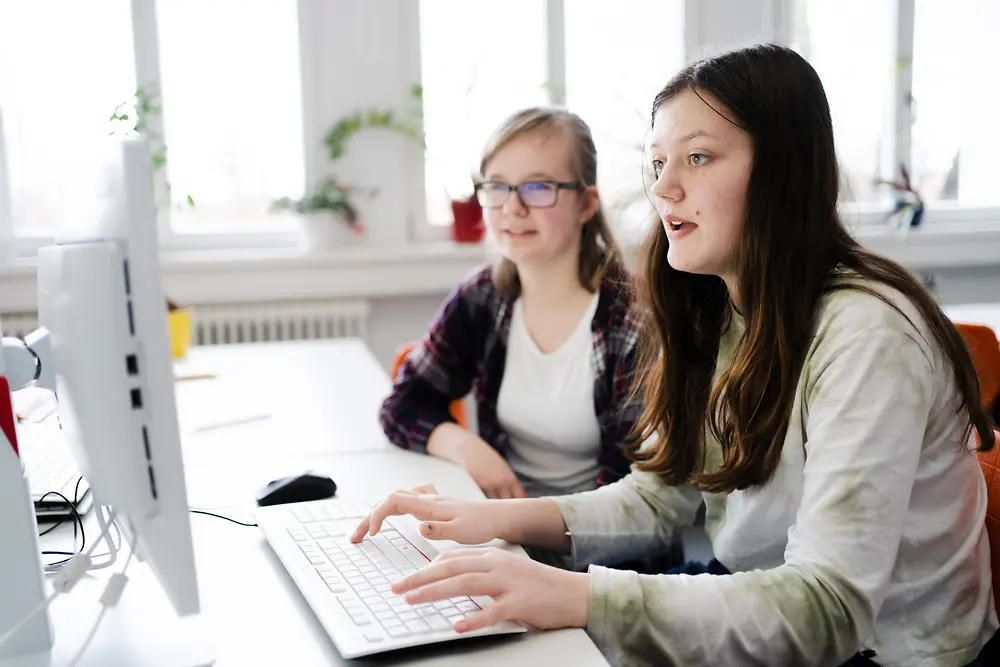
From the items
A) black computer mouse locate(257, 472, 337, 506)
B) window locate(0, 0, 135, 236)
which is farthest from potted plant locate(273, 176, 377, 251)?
black computer mouse locate(257, 472, 337, 506)

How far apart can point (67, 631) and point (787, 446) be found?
75 cm

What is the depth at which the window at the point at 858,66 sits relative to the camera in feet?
12.4

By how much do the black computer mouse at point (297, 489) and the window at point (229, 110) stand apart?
226 centimetres

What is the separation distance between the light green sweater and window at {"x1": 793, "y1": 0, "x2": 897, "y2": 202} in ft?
9.62

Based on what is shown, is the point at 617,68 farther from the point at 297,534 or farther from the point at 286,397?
the point at 297,534

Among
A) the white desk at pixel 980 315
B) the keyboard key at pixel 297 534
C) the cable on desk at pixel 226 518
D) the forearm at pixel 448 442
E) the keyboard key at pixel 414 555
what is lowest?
the white desk at pixel 980 315

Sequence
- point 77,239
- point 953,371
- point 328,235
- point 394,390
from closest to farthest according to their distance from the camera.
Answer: point 77,239 < point 953,371 < point 394,390 < point 328,235

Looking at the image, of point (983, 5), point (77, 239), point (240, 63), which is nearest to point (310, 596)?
point (77, 239)

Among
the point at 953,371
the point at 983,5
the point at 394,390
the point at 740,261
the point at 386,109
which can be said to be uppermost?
the point at 983,5

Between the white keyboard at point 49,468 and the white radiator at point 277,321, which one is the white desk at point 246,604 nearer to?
the white keyboard at point 49,468

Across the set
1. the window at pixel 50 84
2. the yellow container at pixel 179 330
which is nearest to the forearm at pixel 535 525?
the yellow container at pixel 179 330

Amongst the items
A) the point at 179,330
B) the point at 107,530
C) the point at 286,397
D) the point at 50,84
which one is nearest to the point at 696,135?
the point at 107,530

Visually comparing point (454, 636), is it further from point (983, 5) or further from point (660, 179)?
point (983, 5)

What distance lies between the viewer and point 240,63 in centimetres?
340
